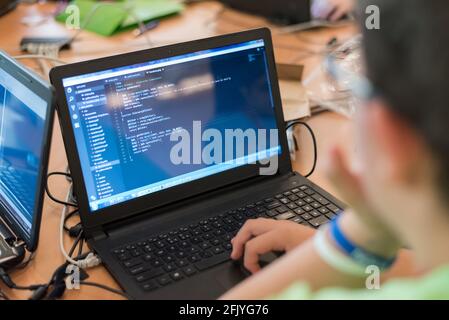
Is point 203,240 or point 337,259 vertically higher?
point 337,259

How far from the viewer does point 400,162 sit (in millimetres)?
528

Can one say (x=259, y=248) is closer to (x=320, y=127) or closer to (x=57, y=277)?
(x=57, y=277)

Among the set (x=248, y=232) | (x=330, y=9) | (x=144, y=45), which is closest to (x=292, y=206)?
(x=248, y=232)

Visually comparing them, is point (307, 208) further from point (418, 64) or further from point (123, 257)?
point (418, 64)

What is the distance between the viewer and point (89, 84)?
970mm

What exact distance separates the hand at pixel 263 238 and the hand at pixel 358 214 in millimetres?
220

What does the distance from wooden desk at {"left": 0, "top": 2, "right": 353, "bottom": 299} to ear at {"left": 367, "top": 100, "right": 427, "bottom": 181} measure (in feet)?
1.79

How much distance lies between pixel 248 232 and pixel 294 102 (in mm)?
488

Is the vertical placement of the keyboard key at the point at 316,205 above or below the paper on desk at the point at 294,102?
below

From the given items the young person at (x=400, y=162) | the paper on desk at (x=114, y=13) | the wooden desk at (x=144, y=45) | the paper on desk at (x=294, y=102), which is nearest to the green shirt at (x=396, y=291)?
the young person at (x=400, y=162)

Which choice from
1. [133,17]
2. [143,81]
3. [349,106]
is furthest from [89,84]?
[133,17]

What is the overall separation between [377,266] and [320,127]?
69 centimetres

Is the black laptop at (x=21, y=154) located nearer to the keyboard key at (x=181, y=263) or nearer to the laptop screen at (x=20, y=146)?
the laptop screen at (x=20, y=146)

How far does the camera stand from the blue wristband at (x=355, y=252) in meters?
0.69
